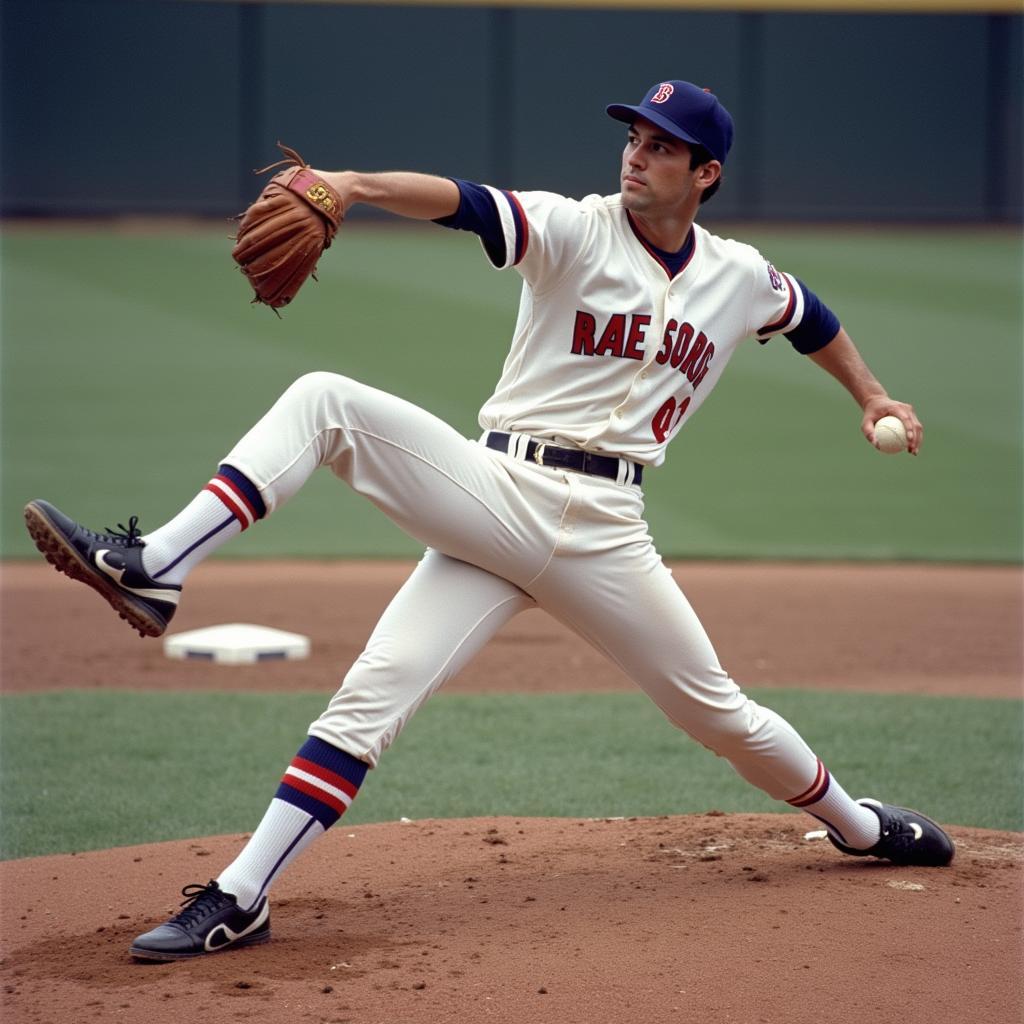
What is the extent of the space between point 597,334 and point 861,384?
0.85m

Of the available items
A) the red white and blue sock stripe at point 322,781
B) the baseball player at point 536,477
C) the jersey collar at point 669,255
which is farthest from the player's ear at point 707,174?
the red white and blue sock stripe at point 322,781

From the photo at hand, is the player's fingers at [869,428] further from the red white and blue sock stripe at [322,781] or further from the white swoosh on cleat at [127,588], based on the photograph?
the white swoosh on cleat at [127,588]

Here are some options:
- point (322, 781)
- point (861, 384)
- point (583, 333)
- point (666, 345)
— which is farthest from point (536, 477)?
point (861, 384)

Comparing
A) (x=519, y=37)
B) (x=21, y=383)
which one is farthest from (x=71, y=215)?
(x=21, y=383)

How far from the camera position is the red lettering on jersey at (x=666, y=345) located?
347 cm

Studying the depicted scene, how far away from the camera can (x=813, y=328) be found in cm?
390

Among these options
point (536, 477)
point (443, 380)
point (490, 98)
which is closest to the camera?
point (536, 477)

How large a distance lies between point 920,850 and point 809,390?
1085 cm

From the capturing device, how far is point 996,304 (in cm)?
1803

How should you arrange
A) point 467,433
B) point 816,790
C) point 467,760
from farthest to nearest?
point 467,433
point 467,760
point 816,790

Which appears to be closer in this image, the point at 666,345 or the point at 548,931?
the point at 548,931

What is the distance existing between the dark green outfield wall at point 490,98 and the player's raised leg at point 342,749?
62.1 feet

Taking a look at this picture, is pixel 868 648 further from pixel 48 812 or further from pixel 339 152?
pixel 339 152

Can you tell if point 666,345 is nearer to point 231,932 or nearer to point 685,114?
point 685,114
